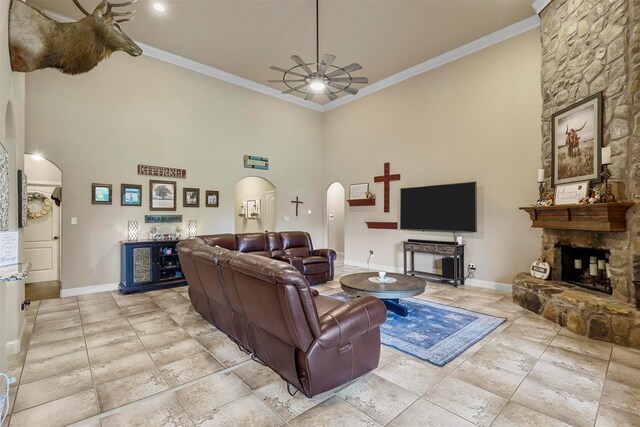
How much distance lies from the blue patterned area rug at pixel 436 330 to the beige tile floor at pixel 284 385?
124 mm

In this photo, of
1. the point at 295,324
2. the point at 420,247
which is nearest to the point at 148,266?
the point at 295,324

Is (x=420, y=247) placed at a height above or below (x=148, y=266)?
above

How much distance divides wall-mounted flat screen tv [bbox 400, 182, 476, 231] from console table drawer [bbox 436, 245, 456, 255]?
1.25 ft

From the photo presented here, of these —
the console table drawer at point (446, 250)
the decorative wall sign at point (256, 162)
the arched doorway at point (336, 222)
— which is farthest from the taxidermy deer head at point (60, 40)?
the arched doorway at point (336, 222)

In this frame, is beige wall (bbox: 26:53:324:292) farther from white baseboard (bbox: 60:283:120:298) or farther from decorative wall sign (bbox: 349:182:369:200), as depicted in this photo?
decorative wall sign (bbox: 349:182:369:200)

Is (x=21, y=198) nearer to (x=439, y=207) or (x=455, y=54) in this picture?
(x=439, y=207)

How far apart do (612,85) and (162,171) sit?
681 centimetres

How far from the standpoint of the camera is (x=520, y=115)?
4.99 meters

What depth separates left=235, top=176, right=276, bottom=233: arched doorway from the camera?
910 cm

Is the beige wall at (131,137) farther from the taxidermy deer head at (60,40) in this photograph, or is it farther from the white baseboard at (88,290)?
the taxidermy deer head at (60,40)

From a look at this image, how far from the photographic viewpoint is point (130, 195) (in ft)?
17.9

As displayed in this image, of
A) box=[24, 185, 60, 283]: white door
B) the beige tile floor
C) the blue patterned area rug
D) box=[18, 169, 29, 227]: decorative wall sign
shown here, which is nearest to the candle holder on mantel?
the beige tile floor

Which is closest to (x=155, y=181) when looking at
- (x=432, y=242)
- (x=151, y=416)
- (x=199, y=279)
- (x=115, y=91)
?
(x=115, y=91)

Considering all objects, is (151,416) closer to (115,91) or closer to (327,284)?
(327,284)
